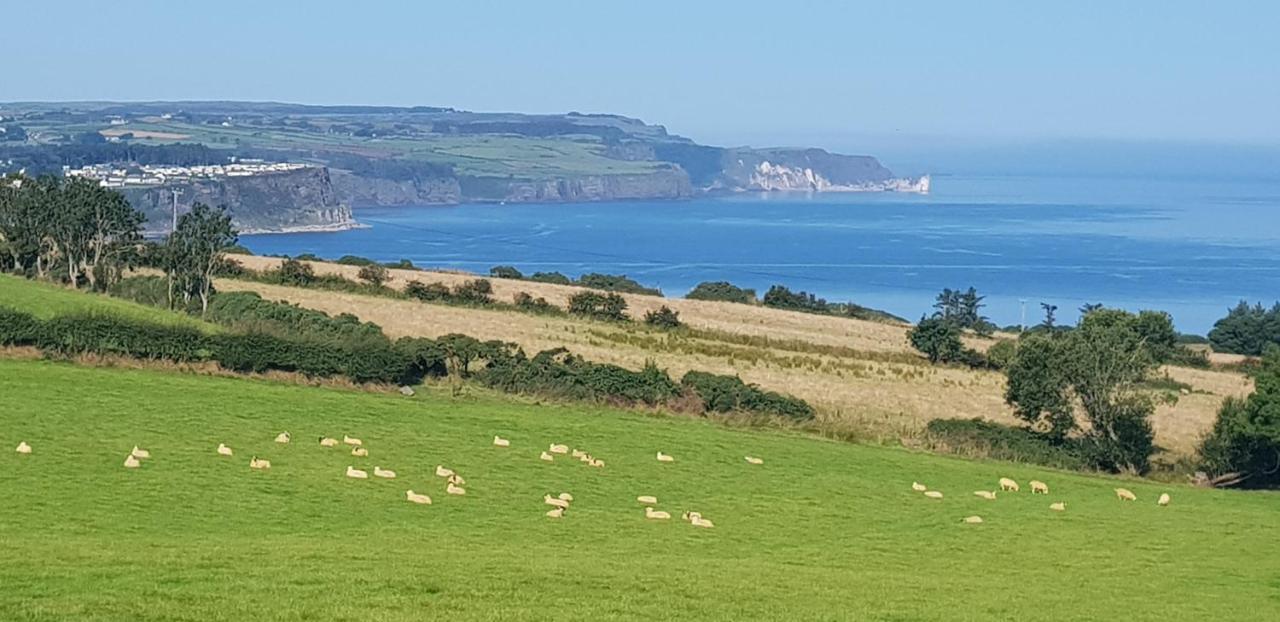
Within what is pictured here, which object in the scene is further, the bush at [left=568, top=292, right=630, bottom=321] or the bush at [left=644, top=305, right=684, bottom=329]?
the bush at [left=568, top=292, right=630, bottom=321]

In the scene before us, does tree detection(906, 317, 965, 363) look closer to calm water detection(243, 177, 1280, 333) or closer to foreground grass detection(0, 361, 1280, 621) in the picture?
foreground grass detection(0, 361, 1280, 621)

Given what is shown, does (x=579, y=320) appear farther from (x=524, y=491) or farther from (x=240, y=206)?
(x=240, y=206)

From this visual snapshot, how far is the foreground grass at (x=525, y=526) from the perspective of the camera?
1430 cm

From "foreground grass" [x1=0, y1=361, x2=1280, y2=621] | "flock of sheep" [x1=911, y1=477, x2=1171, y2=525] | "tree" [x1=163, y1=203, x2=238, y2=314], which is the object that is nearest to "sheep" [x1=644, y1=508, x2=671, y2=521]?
"foreground grass" [x1=0, y1=361, x2=1280, y2=621]

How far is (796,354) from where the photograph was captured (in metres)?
51.9

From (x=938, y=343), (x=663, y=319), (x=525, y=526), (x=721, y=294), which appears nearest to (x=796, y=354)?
(x=938, y=343)

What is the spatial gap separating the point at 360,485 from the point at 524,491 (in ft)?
7.93

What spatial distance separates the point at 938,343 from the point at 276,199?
141897mm

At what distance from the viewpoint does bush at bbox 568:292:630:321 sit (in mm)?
57344

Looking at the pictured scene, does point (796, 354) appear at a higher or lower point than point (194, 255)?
lower

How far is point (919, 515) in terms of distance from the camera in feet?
78.7

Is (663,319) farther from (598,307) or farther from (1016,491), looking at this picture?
(1016,491)

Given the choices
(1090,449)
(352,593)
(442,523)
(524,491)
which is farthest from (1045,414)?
(352,593)

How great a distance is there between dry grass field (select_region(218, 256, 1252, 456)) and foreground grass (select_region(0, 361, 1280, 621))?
316 inches
